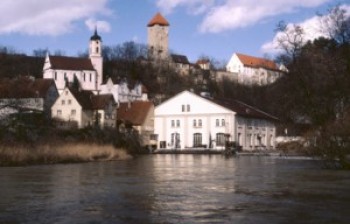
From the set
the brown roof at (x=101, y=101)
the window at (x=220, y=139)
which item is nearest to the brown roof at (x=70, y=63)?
the brown roof at (x=101, y=101)

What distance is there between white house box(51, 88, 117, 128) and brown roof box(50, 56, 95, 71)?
32484 mm

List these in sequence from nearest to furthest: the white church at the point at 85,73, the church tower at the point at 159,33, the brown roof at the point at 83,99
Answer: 1. the brown roof at the point at 83,99
2. the white church at the point at 85,73
3. the church tower at the point at 159,33

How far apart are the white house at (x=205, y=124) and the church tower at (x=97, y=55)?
134 feet

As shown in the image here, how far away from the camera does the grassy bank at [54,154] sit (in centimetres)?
4197

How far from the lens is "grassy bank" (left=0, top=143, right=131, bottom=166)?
42.0 m

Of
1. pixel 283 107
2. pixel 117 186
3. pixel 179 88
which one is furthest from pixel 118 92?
pixel 117 186

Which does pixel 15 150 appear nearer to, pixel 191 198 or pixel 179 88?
pixel 191 198

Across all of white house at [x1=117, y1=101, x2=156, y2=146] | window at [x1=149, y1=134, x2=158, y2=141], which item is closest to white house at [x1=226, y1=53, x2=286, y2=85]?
white house at [x1=117, y1=101, x2=156, y2=146]

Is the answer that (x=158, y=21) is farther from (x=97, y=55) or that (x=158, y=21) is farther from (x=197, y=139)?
(x=197, y=139)

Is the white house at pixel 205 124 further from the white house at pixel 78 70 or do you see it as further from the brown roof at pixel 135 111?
the white house at pixel 78 70

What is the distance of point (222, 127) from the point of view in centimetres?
8700

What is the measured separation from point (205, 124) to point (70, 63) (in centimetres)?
5214

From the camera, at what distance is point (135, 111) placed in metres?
97.1

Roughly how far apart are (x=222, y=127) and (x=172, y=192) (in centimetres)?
6744
